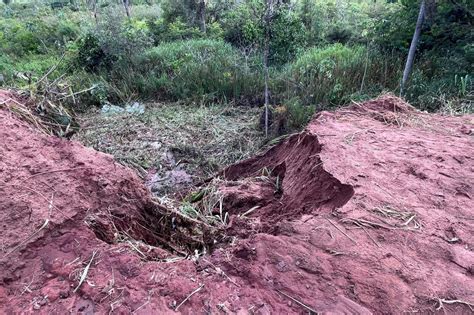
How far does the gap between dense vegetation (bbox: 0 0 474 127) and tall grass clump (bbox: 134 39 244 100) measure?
19 mm

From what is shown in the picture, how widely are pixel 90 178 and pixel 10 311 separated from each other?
908 millimetres

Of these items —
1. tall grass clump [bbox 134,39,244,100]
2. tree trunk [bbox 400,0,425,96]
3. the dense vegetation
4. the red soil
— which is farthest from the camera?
tall grass clump [bbox 134,39,244,100]

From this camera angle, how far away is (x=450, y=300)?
160 cm

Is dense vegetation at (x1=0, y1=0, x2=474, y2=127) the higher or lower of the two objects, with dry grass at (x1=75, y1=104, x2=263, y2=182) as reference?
higher

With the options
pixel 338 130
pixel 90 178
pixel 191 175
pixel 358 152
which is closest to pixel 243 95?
pixel 191 175

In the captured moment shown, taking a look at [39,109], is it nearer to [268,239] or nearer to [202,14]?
[268,239]

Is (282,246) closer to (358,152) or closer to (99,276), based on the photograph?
(99,276)

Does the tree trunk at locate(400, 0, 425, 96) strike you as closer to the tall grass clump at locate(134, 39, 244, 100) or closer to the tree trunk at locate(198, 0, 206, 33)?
the tall grass clump at locate(134, 39, 244, 100)

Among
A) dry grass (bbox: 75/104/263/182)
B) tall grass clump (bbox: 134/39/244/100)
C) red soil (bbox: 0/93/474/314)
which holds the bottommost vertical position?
dry grass (bbox: 75/104/263/182)

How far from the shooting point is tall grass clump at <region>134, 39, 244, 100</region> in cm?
668

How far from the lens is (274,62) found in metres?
7.70

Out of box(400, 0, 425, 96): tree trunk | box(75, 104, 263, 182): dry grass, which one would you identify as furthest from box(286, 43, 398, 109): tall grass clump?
box(75, 104, 263, 182): dry grass

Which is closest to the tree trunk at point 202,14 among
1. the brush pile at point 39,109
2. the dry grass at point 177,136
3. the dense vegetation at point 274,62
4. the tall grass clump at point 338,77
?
the dense vegetation at point 274,62

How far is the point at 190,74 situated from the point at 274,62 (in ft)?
6.11
